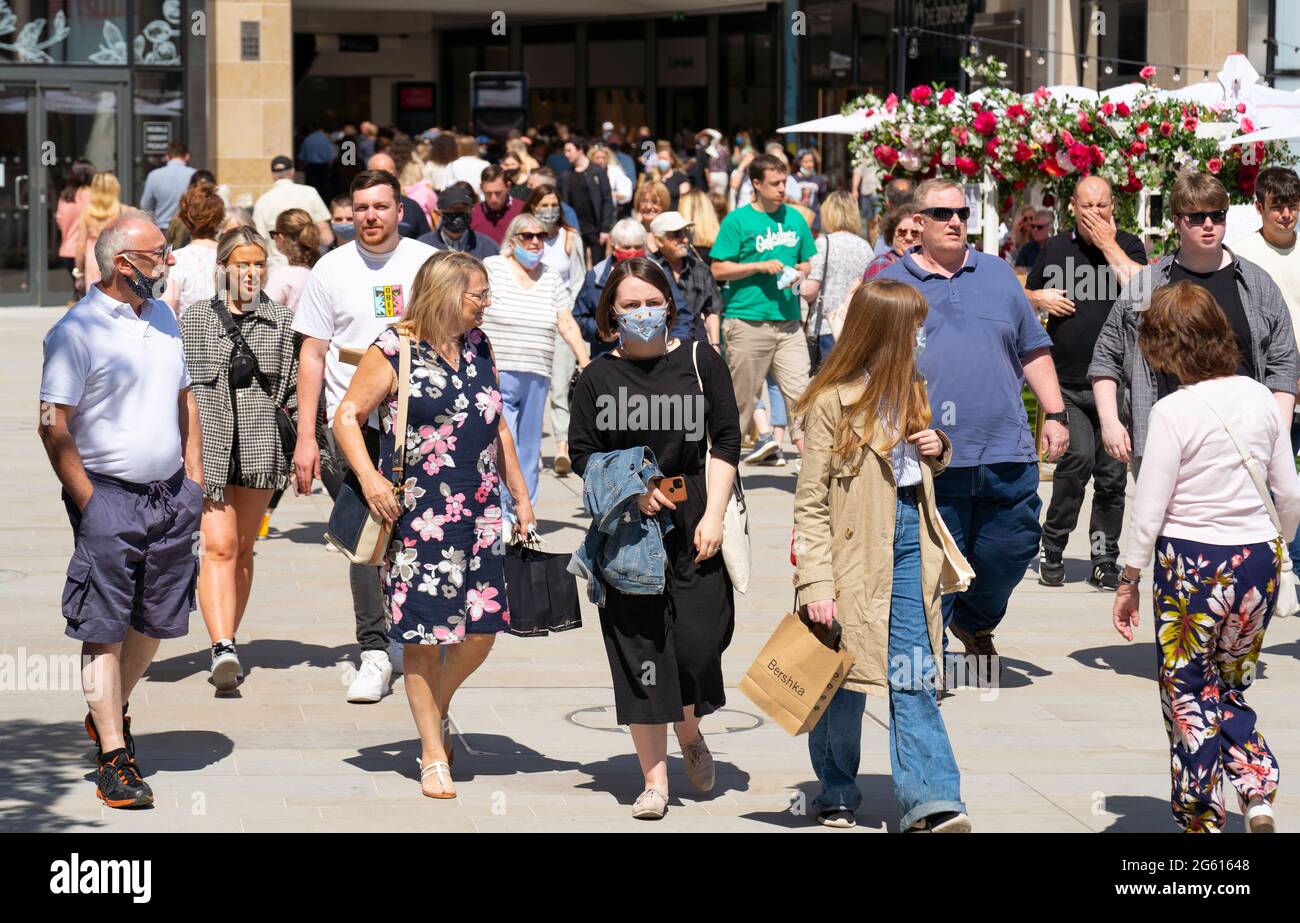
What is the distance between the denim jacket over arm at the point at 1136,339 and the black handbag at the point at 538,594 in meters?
2.45

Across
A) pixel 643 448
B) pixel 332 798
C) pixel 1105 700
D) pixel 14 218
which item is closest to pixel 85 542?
pixel 332 798

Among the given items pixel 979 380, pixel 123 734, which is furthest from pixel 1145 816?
pixel 123 734

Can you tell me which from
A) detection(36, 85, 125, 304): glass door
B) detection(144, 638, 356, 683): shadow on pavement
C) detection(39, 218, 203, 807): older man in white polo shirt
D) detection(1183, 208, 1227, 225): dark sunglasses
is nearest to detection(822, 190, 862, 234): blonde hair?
detection(144, 638, 356, 683): shadow on pavement

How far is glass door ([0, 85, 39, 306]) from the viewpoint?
86.0 ft

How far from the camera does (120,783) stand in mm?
6281

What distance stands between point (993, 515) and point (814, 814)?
5.58 ft

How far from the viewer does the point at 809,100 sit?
40031mm

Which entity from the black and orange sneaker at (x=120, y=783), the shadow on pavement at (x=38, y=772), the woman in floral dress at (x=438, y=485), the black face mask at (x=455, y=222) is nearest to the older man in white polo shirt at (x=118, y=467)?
the black and orange sneaker at (x=120, y=783)

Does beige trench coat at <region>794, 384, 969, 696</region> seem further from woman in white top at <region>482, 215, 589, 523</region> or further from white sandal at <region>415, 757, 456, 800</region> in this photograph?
woman in white top at <region>482, 215, 589, 523</region>

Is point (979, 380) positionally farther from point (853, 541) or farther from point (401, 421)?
point (401, 421)

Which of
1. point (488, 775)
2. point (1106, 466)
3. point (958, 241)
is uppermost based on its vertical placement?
point (958, 241)

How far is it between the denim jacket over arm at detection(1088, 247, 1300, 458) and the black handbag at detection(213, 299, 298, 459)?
10.5 feet
